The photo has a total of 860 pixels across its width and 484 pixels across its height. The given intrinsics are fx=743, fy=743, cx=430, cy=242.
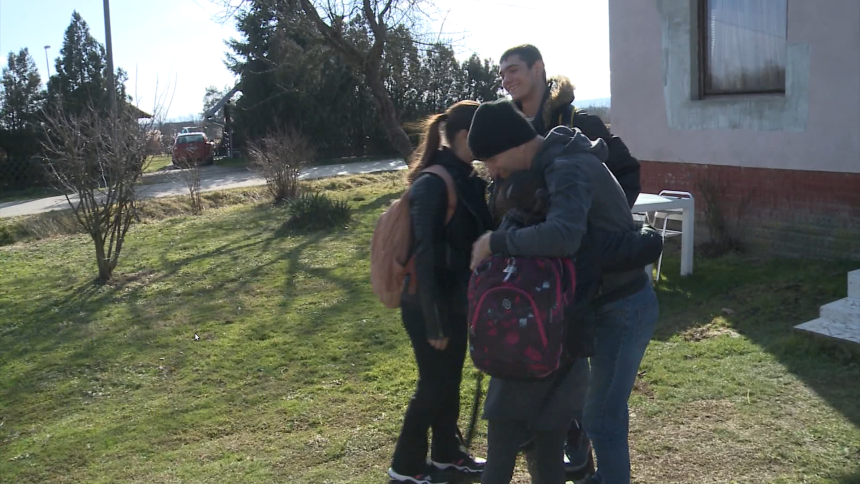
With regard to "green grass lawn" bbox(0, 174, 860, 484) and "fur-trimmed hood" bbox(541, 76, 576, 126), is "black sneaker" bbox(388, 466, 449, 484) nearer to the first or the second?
"green grass lawn" bbox(0, 174, 860, 484)

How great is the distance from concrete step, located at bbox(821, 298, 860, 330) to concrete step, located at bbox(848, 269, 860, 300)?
0.28ft

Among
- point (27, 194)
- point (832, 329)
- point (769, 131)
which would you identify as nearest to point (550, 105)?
point (832, 329)

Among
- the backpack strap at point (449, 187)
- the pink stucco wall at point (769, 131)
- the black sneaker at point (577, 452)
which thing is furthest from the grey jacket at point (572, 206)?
the pink stucco wall at point (769, 131)

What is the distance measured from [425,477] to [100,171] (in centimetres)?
648

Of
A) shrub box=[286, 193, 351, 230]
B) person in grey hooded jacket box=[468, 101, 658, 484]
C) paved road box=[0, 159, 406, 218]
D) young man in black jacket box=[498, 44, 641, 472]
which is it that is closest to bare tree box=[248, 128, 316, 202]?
paved road box=[0, 159, 406, 218]

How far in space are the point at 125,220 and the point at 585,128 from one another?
7.22 metres

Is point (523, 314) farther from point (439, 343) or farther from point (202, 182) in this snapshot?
point (202, 182)

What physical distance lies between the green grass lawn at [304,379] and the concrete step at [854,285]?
48 centimetres

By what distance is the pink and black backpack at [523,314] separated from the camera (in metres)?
2.44

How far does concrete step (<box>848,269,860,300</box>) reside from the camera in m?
5.25

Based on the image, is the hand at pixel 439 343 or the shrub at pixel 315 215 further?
the shrub at pixel 315 215

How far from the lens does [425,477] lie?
140 inches

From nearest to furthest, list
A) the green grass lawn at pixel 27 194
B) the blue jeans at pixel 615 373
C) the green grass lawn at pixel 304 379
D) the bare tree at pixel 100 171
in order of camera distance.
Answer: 1. the blue jeans at pixel 615 373
2. the green grass lawn at pixel 304 379
3. the bare tree at pixel 100 171
4. the green grass lawn at pixel 27 194

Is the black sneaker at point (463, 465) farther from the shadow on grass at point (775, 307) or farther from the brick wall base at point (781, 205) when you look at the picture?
the brick wall base at point (781, 205)
